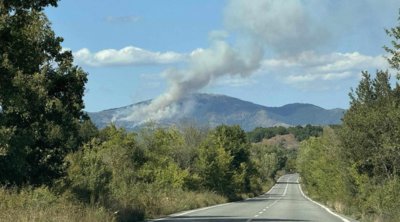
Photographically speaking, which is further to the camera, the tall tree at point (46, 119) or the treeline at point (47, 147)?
the tall tree at point (46, 119)

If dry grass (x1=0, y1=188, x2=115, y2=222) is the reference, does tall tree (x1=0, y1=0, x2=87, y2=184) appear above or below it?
above

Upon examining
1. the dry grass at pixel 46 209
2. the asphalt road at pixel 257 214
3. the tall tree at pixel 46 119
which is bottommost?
the asphalt road at pixel 257 214

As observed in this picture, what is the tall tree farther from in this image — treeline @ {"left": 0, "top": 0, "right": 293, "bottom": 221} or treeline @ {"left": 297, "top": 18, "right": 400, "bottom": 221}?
treeline @ {"left": 297, "top": 18, "right": 400, "bottom": 221}

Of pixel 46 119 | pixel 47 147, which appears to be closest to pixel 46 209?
pixel 46 119

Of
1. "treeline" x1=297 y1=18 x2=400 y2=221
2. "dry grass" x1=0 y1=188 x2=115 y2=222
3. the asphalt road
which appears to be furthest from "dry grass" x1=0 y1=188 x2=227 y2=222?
"treeline" x1=297 y1=18 x2=400 y2=221

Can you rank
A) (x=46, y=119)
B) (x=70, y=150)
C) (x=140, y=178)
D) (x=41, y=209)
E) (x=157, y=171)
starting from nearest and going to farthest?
(x=41, y=209) → (x=46, y=119) → (x=70, y=150) → (x=140, y=178) → (x=157, y=171)

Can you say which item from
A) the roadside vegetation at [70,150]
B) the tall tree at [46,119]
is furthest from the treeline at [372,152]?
the tall tree at [46,119]

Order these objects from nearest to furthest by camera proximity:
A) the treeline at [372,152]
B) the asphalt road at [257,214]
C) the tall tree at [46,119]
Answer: the tall tree at [46,119]
the treeline at [372,152]
the asphalt road at [257,214]

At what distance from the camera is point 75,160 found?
81.9 ft

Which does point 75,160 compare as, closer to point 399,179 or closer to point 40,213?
point 40,213

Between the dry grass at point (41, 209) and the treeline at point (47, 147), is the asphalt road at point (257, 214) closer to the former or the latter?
the treeline at point (47, 147)

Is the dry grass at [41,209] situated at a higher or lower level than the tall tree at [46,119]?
lower

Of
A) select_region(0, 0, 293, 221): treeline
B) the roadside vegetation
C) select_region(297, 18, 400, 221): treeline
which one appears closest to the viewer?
select_region(0, 0, 293, 221): treeline

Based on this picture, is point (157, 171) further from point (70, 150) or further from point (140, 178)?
point (70, 150)
